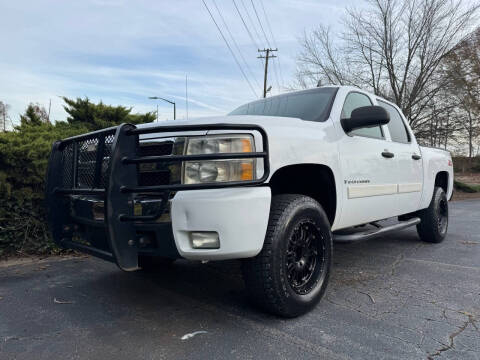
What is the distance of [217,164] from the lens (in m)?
2.22

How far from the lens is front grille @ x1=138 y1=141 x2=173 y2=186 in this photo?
233 cm

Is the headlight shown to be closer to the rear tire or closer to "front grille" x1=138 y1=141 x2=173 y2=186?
"front grille" x1=138 y1=141 x2=173 y2=186

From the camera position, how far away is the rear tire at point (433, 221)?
198 inches

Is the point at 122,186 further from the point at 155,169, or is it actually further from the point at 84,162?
the point at 84,162

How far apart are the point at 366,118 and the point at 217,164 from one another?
1.52 metres

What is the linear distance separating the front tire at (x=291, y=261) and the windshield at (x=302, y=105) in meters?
0.99

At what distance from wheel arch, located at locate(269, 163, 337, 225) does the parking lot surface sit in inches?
31.0

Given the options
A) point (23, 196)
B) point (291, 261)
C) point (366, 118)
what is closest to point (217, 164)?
point (291, 261)

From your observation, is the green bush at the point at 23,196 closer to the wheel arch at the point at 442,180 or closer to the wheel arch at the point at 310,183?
the wheel arch at the point at 310,183

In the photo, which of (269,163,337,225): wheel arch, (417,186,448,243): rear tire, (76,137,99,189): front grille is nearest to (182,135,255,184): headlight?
(269,163,337,225): wheel arch

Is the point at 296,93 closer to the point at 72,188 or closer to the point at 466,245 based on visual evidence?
the point at 72,188

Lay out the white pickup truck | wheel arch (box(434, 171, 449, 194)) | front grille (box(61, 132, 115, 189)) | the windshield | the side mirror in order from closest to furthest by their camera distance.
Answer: the white pickup truck, front grille (box(61, 132, 115, 189)), the side mirror, the windshield, wheel arch (box(434, 171, 449, 194))

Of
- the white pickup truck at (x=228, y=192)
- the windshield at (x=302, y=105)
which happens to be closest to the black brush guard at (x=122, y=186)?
the white pickup truck at (x=228, y=192)

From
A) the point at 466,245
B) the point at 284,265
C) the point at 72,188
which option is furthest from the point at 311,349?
the point at 466,245
